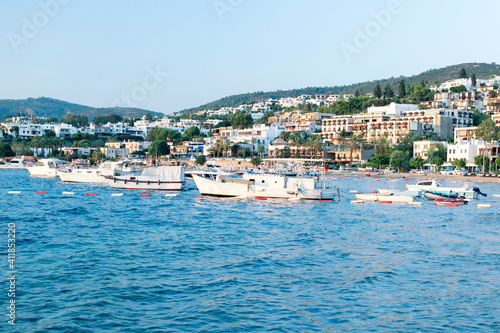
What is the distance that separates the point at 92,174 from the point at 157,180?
15469 mm

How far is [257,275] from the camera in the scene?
18.2 metres

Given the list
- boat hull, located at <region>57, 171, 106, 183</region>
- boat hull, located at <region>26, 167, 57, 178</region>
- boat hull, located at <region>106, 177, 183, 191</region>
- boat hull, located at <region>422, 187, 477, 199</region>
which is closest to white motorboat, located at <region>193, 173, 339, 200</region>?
boat hull, located at <region>106, 177, 183, 191</region>

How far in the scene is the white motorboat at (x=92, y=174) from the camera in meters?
65.1

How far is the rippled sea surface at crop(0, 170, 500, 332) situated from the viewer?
13.7 m

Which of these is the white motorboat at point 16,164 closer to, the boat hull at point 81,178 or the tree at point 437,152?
the boat hull at point 81,178

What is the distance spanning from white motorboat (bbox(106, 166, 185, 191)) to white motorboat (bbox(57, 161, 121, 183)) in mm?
7335

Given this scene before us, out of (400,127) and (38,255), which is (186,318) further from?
(400,127)

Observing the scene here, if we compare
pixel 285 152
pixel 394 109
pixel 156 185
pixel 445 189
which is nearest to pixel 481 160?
pixel 445 189

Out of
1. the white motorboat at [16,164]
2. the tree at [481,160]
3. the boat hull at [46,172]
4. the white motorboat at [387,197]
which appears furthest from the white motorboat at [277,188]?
the white motorboat at [16,164]

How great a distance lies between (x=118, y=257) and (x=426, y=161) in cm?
9401

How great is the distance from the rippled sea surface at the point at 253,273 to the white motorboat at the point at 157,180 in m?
21.3

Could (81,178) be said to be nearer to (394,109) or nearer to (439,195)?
(439,195)

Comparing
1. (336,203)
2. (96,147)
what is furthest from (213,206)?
(96,147)

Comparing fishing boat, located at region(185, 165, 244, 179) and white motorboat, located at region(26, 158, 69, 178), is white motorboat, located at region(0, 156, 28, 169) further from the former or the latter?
fishing boat, located at region(185, 165, 244, 179)
